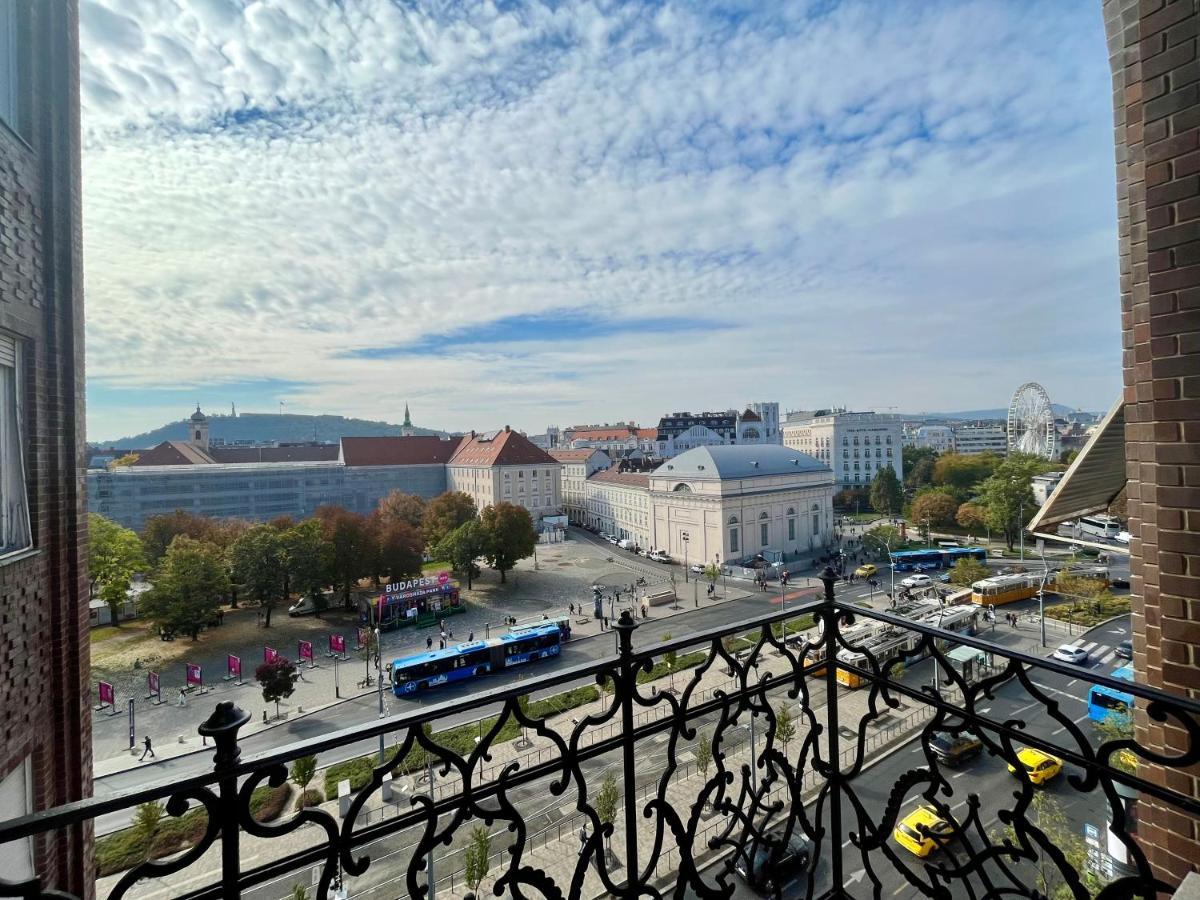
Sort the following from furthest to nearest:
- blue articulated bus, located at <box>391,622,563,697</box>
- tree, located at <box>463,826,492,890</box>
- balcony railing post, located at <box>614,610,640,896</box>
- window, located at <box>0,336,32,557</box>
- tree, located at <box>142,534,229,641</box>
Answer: tree, located at <box>142,534,229,641</box>
blue articulated bus, located at <box>391,622,563,697</box>
tree, located at <box>463,826,492,890</box>
window, located at <box>0,336,32,557</box>
balcony railing post, located at <box>614,610,640,896</box>

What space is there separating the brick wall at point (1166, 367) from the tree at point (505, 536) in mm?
34860

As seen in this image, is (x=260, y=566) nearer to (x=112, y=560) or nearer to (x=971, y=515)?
(x=112, y=560)

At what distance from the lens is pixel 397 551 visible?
112 feet

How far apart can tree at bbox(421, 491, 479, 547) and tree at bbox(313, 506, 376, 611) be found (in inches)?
342

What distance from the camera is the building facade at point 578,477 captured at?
64.9m

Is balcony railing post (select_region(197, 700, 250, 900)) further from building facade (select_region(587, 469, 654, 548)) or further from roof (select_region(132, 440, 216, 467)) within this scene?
roof (select_region(132, 440, 216, 467))

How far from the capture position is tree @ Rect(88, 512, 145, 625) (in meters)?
27.3

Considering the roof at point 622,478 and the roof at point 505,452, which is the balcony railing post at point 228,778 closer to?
the roof at point 622,478

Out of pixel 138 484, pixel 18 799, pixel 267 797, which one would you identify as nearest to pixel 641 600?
pixel 267 797

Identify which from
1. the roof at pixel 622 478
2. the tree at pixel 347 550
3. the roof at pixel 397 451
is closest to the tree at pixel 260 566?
the tree at pixel 347 550

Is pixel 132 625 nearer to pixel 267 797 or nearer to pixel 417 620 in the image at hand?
pixel 417 620

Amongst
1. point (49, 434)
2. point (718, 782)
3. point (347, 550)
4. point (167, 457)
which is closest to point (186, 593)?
point (347, 550)

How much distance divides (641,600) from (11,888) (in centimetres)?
3341

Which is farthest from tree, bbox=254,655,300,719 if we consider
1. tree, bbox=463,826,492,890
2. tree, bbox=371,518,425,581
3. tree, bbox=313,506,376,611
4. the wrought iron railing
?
the wrought iron railing
